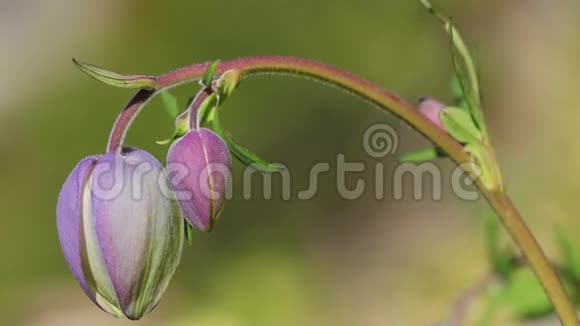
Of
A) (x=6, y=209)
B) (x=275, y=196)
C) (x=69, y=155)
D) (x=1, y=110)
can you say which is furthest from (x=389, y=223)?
(x=1, y=110)

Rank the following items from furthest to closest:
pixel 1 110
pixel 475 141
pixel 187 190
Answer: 1. pixel 1 110
2. pixel 475 141
3. pixel 187 190

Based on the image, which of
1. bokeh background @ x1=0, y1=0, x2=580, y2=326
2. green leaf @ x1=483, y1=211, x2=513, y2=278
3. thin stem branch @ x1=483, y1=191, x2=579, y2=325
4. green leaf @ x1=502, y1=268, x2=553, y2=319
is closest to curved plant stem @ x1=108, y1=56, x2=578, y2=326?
thin stem branch @ x1=483, y1=191, x2=579, y2=325

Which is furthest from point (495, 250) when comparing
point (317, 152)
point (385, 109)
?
point (317, 152)

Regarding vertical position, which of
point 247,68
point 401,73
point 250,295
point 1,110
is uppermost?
point 401,73

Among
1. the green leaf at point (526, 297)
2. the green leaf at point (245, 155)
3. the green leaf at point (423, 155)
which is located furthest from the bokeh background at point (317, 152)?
the green leaf at point (245, 155)

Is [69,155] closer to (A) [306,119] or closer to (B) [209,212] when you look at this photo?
(A) [306,119]

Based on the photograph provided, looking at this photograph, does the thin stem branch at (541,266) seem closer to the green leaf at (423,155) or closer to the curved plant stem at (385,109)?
the curved plant stem at (385,109)
